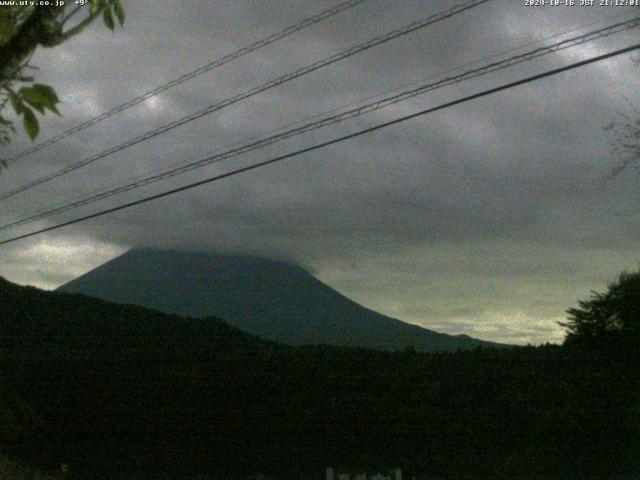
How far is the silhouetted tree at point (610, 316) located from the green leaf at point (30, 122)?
54.7ft

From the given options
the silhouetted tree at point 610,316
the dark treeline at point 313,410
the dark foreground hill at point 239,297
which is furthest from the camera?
the dark foreground hill at point 239,297

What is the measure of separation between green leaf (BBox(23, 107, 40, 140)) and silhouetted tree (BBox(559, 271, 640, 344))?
1668 cm

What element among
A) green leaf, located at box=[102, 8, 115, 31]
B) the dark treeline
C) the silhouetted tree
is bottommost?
the dark treeline

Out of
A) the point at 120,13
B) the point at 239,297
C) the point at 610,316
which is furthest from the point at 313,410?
the point at 239,297

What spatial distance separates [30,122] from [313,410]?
1422cm

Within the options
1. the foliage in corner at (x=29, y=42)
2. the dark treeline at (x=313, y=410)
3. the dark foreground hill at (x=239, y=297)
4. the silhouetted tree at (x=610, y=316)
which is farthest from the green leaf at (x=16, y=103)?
the dark foreground hill at (x=239, y=297)

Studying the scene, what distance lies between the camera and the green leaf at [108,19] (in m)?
3.16

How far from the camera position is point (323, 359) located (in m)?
17.2

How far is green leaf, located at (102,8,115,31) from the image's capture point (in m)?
3.16

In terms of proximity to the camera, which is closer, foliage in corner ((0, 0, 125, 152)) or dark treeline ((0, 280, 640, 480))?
foliage in corner ((0, 0, 125, 152))

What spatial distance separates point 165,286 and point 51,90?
7822cm

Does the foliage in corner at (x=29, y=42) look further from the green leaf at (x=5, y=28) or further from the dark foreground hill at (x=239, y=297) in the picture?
the dark foreground hill at (x=239, y=297)

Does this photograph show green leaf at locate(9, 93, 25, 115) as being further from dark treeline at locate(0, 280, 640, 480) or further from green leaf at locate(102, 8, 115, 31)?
dark treeline at locate(0, 280, 640, 480)

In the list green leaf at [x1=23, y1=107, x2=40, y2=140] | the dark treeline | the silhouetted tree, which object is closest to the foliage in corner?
green leaf at [x1=23, y1=107, x2=40, y2=140]
